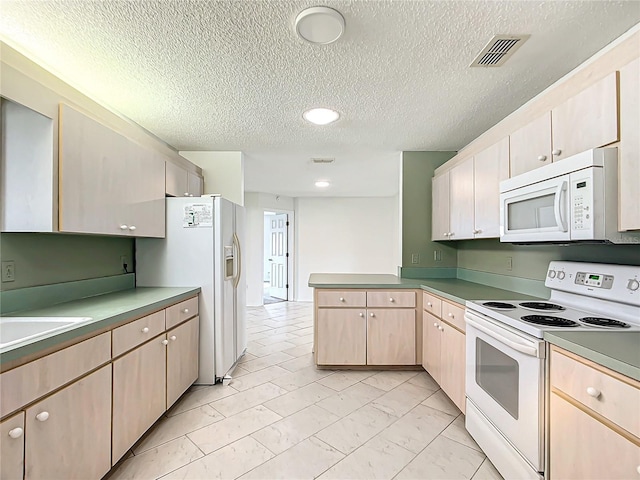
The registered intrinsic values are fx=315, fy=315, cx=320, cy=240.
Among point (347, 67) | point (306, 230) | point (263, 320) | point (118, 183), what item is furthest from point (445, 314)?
point (306, 230)

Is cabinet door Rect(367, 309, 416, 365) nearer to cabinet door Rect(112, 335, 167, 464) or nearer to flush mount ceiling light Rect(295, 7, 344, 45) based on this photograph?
cabinet door Rect(112, 335, 167, 464)

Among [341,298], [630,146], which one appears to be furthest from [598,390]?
[341,298]

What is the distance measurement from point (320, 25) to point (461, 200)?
76.5 inches

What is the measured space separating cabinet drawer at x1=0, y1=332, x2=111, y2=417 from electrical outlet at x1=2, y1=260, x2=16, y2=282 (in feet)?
2.07

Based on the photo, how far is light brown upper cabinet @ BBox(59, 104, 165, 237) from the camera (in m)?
1.68

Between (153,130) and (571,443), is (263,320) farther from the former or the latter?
(571,443)

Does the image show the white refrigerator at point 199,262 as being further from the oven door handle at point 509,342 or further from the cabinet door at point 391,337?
the oven door handle at point 509,342

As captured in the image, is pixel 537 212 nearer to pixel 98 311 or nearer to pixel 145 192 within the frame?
pixel 98 311

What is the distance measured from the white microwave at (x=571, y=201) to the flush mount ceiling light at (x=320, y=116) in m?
1.40

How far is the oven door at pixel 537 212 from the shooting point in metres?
1.57

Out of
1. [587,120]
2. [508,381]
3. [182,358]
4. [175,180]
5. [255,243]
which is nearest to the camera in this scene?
[587,120]

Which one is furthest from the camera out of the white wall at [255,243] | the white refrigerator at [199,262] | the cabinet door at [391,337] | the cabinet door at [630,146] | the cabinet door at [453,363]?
the white wall at [255,243]

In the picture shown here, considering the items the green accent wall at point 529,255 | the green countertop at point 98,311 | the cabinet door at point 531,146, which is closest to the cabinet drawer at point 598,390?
the green accent wall at point 529,255

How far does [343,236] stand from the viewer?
692cm
